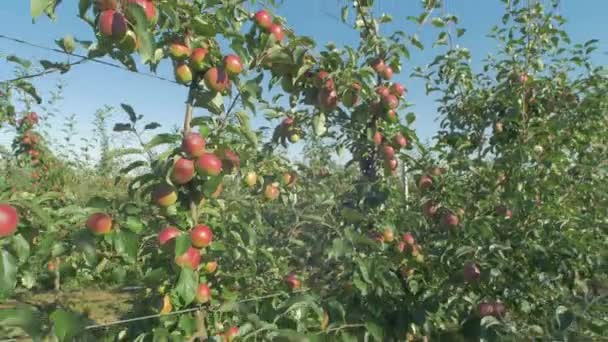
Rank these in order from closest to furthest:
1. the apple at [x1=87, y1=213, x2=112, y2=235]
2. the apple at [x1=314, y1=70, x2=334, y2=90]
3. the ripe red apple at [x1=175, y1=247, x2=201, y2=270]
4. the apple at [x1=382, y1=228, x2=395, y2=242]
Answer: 1. the apple at [x1=87, y1=213, x2=112, y2=235]
2. the ripe red apple at [x1=175, y1=247, x2=201, y2=270]
3. the apple at [x1=314, y1=70, x2=334, y2=90]
4. the apple at [x1=382, y1=228, x2=395, y2=242]

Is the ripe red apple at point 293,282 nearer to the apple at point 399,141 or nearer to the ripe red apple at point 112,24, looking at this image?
the apple at point 399,141

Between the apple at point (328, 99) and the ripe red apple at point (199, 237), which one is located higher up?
the apple at point (328, 99)

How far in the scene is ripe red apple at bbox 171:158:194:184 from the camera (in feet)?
4.39

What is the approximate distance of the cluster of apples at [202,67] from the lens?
1413mm

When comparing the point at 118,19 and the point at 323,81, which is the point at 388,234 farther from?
the point at 118,19

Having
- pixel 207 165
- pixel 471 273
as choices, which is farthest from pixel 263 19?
pixel 471 273

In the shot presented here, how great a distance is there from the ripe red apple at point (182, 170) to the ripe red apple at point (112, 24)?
0.41 metres

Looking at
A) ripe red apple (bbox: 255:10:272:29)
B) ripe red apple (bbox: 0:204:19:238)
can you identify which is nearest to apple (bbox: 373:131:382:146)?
ripe red apple (bbox: 255:10:272:29)

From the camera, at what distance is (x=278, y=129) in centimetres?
212

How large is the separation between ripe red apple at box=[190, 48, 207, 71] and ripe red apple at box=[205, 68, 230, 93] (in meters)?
0.03

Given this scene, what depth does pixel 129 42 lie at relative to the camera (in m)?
1.28

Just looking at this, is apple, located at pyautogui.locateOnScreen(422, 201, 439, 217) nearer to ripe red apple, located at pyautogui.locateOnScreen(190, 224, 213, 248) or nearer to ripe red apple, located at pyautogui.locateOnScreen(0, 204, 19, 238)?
ripe red apple, located at pyautogui.locateOnScreen(190, 224, 213, 248)

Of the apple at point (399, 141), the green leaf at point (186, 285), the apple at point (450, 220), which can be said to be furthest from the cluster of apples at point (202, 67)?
the apple at point (450, 220)

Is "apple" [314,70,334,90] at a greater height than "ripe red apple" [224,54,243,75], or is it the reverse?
"apple" [314,70,334,90]
